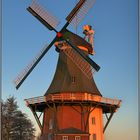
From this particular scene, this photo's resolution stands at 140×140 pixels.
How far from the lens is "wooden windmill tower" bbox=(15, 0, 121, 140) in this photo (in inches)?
634

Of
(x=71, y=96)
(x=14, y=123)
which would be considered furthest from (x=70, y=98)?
(x=14, y=123)

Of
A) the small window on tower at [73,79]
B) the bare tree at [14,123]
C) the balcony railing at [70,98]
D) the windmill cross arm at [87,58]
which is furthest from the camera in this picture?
the bare tree at [14,123]

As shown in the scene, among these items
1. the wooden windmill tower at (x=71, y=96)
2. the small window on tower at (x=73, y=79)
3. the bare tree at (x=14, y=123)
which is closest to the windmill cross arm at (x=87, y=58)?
the wooden windmill tower at (x=71, y=96)

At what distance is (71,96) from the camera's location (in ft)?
53.0

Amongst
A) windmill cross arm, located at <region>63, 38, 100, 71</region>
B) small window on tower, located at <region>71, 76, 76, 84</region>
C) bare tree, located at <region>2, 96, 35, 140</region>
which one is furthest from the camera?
bare tree, located at <region>2, 96, 35, 140</region>

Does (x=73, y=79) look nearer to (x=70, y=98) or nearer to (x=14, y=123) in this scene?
(x=70, y=98)

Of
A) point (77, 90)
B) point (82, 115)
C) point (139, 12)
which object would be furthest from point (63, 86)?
point (139, 12)

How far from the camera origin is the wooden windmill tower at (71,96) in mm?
16094

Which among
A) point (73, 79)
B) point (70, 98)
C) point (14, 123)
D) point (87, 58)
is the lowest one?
point (14, 123)

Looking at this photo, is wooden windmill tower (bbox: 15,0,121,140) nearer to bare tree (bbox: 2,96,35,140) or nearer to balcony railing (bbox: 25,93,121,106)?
balcony railing (bbox: 25,93,121,106)

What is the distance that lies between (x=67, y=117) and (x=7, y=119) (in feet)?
18.5

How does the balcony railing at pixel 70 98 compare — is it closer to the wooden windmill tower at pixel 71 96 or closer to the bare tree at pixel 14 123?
the wooden windmill tower at pixel 71 96

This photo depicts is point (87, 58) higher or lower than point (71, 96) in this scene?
higher

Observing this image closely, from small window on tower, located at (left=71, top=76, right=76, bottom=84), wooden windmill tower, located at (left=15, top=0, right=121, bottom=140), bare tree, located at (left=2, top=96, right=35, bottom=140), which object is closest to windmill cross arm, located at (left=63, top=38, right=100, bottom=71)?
wooden windmill tower, located at (left=15, top=0, right=121, bottom=140)
